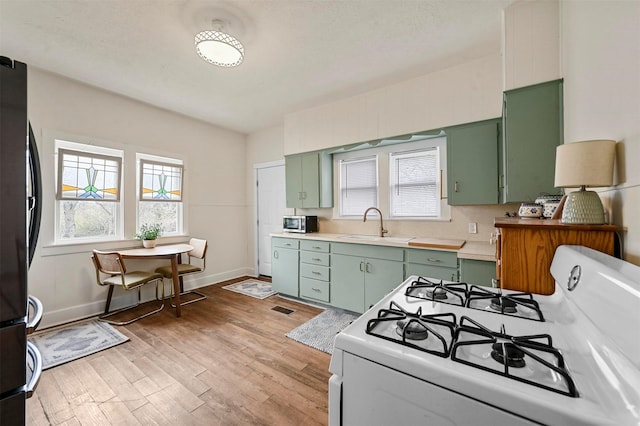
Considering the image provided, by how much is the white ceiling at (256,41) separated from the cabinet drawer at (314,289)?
2.51 m

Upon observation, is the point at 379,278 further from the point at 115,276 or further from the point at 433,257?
the point at 115,276

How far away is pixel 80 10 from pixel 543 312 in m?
3.42

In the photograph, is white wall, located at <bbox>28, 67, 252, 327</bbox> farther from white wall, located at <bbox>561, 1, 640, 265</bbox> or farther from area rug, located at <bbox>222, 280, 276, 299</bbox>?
white wall, located at <bbox>561, 1, 640, 265</bbox>

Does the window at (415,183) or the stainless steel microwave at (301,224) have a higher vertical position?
the window at (415,183)

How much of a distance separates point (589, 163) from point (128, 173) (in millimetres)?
4504

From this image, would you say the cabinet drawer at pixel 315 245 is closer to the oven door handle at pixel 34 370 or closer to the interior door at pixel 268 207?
the interior door at pixel 268 207

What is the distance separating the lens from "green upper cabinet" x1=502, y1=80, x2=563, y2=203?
1854mm

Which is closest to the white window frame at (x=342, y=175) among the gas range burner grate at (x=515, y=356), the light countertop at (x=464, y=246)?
the light countertop at (x=464, y=246)

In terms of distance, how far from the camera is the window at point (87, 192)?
2.98 m

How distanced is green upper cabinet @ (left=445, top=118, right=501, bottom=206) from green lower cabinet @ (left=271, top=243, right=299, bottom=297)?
7.17 ft

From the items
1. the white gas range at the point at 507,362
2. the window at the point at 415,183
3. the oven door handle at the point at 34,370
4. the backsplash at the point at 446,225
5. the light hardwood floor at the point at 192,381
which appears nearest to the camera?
the white gas range at the point at 507,362

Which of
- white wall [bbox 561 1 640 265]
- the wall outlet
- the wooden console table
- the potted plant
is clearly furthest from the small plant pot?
white wall [bbox 561 1 640 265]

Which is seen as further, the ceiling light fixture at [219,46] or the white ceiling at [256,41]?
the ceiling light fixture at [219,46]

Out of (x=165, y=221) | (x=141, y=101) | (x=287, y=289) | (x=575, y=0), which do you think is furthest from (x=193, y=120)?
(x=575, y=0)
